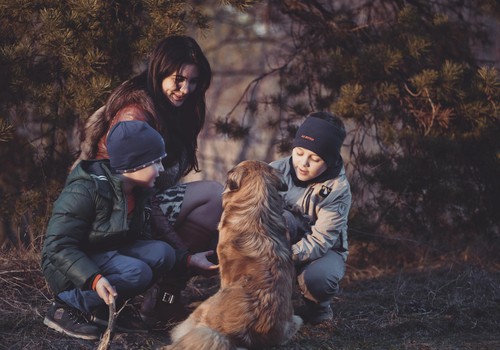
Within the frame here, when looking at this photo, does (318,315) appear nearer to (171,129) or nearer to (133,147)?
(171,129)

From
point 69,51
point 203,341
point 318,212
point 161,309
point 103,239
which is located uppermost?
point 69,51

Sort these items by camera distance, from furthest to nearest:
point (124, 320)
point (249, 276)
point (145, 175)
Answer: point (124, 320), point (145, 175), point (249, 276)

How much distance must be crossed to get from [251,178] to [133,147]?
753 millimetres

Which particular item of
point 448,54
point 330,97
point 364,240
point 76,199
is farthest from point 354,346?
point 448,54

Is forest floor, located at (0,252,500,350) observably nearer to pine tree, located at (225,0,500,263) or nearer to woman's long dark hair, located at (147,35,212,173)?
pine tree, located at (225,0,500,263)

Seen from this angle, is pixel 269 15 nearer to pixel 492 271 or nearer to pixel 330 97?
pixel 330 97

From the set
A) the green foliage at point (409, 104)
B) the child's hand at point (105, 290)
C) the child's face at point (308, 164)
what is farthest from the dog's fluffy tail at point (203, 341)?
the green foliage at point (409, 104)

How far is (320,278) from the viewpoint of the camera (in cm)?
461

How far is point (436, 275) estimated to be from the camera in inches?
265

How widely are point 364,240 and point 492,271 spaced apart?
138 cm

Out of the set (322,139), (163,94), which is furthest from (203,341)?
(163,94)

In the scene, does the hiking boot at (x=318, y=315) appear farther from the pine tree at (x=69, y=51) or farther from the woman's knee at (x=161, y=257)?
the pine tree at (x=69, y=51)

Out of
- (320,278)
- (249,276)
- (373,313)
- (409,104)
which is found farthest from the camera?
(409,104)

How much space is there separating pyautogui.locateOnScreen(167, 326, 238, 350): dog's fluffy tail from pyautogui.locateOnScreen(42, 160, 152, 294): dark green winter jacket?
26.4 inches
